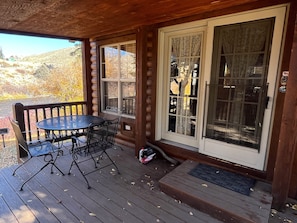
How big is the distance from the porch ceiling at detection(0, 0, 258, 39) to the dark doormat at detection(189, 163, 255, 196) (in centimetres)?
214

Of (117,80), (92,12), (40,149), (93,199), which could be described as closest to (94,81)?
(117,80)

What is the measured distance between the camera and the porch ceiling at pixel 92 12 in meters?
2.06

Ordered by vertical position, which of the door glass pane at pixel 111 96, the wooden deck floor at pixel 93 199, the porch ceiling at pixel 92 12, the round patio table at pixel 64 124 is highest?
the porch ceiling at pixel 92 12

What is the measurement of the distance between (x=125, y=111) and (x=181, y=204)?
2.28m

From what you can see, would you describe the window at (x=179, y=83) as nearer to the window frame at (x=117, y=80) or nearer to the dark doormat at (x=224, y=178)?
the dark doormat at (x=224, y=178)

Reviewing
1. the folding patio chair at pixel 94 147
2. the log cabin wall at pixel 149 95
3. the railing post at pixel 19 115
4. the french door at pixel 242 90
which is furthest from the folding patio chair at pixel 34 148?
the french door at pixel 242 90

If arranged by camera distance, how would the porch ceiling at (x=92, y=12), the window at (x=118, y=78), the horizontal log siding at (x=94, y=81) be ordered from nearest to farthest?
the porch ceiling at (x=92, y=12)
the window at (x=118, y=78)
the horizontal log siding at (x=94, y=81)

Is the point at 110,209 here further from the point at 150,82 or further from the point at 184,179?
the point at 150,82

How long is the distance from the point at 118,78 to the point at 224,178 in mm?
2727

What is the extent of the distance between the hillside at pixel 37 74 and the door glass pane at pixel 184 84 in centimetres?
715

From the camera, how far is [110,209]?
1929mm

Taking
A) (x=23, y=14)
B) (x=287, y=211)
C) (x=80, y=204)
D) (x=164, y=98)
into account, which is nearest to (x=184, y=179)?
(x=287, y=211)

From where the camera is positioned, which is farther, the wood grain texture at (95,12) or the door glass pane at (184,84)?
the door glass pane at (184,84)

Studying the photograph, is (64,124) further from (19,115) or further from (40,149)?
(19,115)
